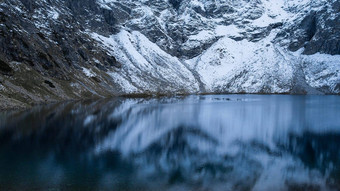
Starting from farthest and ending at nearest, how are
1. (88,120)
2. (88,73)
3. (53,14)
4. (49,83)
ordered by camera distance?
(53,14), (88,73), (49,83), (88,120)

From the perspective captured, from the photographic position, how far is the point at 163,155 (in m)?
37.8

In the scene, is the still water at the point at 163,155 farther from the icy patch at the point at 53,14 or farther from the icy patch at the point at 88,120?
the icy patch at the point at 53,14

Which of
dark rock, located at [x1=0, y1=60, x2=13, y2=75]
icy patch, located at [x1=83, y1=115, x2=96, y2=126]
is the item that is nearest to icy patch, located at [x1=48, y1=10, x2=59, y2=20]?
dark rock, located at [x1=0, y1=60, x2=13, y2=75]

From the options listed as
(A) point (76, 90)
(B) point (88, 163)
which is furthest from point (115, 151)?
(A) point (76, 90)

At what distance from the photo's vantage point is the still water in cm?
2698

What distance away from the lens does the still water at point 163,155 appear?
26984 millimetres

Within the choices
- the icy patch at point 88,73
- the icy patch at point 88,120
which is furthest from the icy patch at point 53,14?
the icy patch at point 88,120

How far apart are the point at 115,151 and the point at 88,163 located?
21.8ft

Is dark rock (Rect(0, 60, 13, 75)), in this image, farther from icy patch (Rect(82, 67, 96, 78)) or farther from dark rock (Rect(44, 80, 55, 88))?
icy patch (Rect(82, 67, 96, 78))

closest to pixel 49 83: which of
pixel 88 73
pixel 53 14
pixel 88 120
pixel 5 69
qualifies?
pixel 5 69

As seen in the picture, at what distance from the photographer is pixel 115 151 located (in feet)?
127

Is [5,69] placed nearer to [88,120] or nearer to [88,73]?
[88,120]

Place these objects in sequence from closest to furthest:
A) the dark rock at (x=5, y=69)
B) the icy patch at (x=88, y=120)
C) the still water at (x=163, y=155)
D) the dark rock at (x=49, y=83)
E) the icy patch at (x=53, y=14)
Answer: the still water at (x=163, y=155), the icy patch at (x=88, y=120), the dark rock at (x=5, y=69), the dark rock at (x=49, y=83), the icy patch at (x=53, y=14)

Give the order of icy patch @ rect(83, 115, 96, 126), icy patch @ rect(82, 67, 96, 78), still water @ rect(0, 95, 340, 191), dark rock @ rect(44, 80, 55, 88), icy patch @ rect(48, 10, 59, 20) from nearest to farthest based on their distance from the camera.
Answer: still water @ rect(0, 95, 340, 191) → icy patch @ rect(83, 115, 96, 126) → dark rock @ rect(44, 80, 55, 88) → icy patch @ rect(82, 67, 96, 78) → icy patch @ rect(48, 10, 59, 20)
